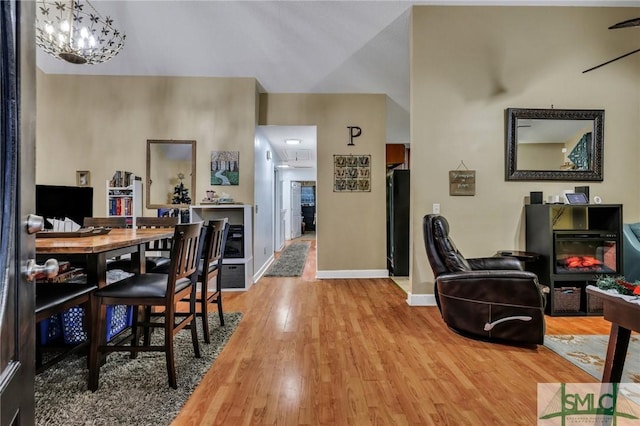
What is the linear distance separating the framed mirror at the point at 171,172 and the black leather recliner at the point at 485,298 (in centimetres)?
340

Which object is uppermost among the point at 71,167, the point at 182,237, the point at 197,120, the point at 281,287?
the point at 197,120

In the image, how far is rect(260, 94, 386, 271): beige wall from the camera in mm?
4809

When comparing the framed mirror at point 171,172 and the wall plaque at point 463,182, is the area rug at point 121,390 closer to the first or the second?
the framed mirror at point 171,172

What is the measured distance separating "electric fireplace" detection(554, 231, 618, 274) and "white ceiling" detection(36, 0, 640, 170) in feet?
8.49

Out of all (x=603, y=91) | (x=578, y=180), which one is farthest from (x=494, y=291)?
(x=603, y=91)

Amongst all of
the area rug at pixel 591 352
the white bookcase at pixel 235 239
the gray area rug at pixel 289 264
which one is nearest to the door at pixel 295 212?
the gray area rug at pixel 289 264

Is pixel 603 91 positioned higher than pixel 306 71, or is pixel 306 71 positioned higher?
pixel 306 71

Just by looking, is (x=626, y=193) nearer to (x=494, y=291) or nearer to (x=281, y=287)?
(x=494, y=291)

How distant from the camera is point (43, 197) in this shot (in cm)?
371

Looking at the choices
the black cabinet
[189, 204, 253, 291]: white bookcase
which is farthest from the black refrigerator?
[189, 204, 253, 291]: white bookcase

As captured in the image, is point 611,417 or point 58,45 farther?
point 58,45

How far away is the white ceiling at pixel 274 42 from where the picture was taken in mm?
3432

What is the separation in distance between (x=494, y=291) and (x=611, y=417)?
98 centimetres

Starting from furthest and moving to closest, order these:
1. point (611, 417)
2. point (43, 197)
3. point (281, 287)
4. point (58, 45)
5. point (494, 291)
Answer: point (281, 287) → point (43, 197) → point (58, 45) → point (494, 291) → point (611, 417)
